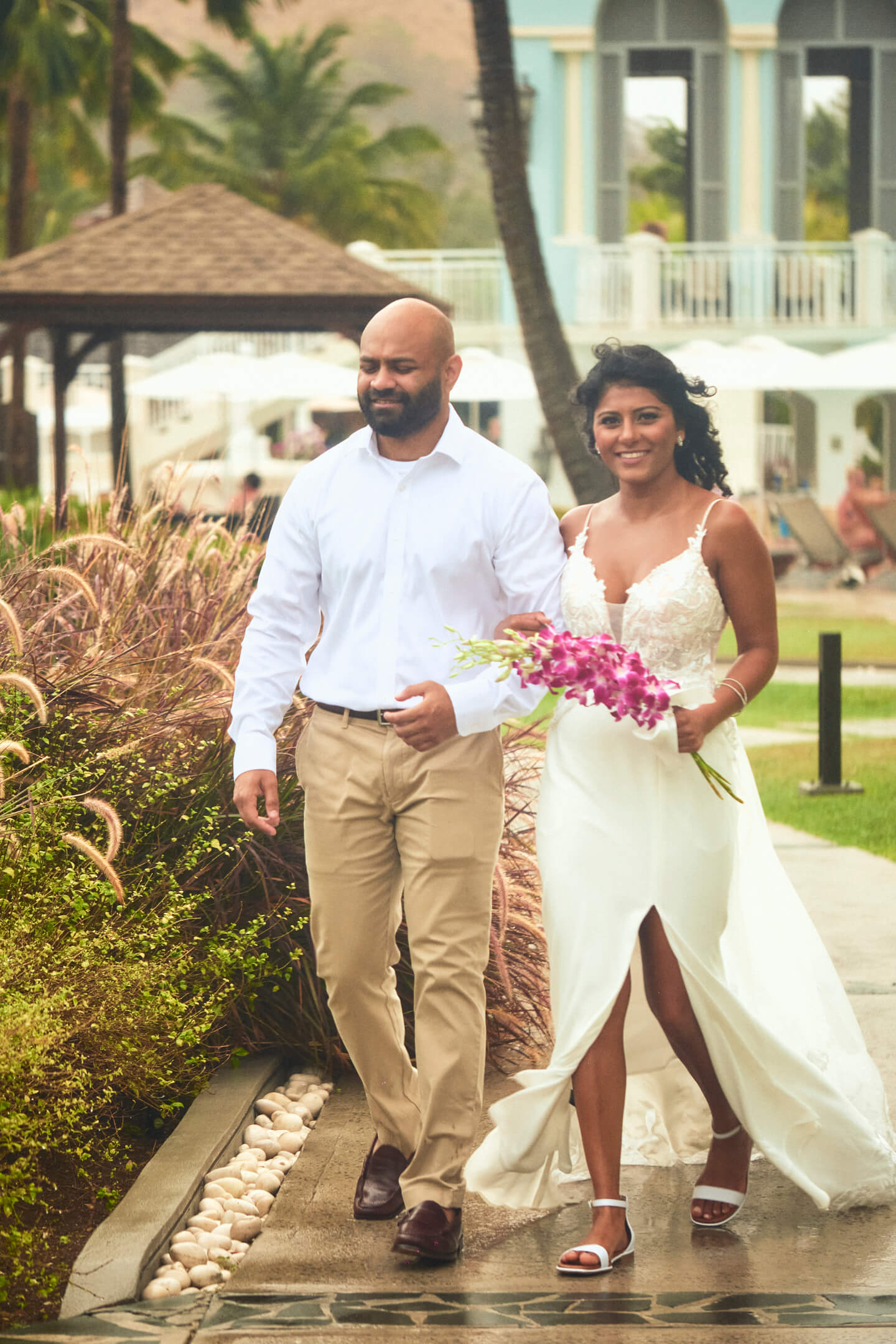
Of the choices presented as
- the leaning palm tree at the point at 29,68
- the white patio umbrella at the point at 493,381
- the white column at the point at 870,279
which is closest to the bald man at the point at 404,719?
the white patio umbrella at the point at 493,381

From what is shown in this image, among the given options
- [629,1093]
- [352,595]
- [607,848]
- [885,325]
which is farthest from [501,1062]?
[885,325]

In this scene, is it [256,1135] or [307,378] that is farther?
[307,378]

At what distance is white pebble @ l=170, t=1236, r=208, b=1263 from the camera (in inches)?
153

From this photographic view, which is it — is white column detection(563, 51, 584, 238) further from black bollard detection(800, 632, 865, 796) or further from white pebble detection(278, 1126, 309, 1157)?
white pebble detection(278, 1126, 309, 1157)

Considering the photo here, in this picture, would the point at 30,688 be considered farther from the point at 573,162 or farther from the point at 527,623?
the point at 573,162

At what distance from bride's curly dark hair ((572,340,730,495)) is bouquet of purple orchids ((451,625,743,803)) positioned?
2.06 ft

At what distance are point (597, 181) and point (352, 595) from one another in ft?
92.4

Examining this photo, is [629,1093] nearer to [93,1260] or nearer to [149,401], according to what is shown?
[93,1260]

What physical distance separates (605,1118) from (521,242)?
779 cm

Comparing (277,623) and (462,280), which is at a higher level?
(462,280)

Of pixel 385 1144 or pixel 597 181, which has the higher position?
pixel 597 181

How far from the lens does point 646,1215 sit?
166 inches

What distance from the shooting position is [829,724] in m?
10.7

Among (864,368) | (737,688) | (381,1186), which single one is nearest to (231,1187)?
(381,1186)
